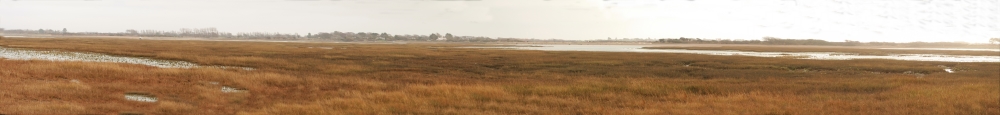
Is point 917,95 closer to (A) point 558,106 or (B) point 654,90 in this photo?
(B) point 654,90

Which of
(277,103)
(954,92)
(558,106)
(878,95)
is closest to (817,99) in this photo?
(878,95)

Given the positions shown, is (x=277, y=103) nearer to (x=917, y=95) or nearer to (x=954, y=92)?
(x=917, y=95)

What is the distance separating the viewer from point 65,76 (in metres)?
19.3

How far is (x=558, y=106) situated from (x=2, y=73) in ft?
54.0

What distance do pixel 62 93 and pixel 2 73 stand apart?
7261mm

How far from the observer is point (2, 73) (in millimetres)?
19219

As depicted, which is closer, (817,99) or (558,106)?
(558,106)

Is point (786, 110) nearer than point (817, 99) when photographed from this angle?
Yes

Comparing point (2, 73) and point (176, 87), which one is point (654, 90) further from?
point (2, 73)

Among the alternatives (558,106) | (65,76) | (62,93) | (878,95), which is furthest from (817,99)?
(65,76)

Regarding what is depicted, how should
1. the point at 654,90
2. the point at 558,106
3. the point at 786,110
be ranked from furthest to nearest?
the point at 654,90, the point at 558,106, the point at 786,110

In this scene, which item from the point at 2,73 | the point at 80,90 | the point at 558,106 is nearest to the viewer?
the point at 558,106

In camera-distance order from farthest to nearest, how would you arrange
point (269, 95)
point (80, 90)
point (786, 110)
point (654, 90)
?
point (654, 90)
point (269, 95)
point (80, 90)
point (786, 110)

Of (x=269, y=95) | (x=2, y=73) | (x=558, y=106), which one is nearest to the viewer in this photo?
(x=558, y=106)
